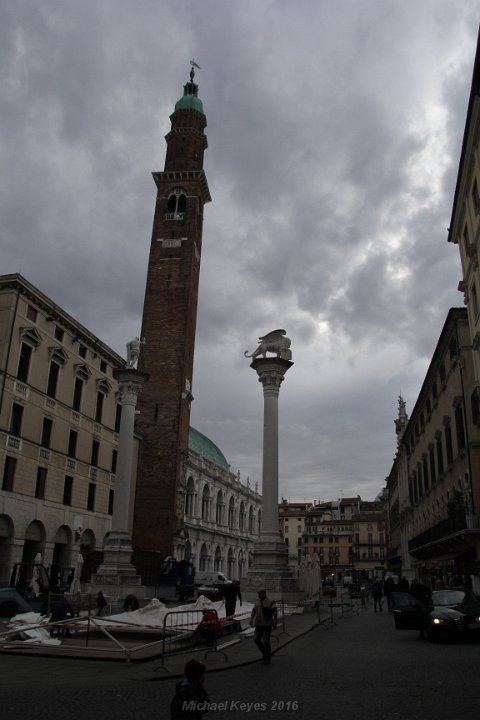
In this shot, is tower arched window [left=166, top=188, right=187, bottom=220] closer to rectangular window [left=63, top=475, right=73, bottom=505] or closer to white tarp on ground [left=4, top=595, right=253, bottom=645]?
rectangular window [left=63, top=475, right=73, bottom=505]

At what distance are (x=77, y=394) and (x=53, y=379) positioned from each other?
3044 mm

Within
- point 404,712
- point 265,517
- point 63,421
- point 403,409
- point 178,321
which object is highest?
point 178,321

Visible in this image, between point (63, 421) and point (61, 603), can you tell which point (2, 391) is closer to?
point (63, 421)

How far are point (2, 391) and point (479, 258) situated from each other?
22.9 m

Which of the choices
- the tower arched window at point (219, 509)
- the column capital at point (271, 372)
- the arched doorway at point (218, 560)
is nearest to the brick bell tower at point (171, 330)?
the arched doorway at point (218, 560)

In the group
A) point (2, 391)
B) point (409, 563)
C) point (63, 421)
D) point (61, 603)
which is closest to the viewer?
point (61, 603)

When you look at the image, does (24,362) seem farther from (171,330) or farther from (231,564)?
(231,564)

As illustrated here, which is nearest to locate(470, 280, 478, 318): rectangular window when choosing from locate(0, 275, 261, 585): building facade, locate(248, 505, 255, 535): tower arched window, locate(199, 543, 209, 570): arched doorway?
locate(0, 275, 261, 585): building facade

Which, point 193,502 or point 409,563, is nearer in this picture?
point 409,563

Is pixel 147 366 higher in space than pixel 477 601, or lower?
higher

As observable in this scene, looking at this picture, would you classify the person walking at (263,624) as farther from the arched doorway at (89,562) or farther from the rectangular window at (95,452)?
the rectangular window at (95,452)

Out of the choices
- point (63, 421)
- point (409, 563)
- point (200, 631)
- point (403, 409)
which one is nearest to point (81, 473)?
point (63, 421)

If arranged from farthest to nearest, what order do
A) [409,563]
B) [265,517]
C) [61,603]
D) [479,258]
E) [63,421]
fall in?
[409,563]
[63,421]
[265,517]
[479,258]
[61,603]

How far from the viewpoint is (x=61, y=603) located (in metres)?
15.5
